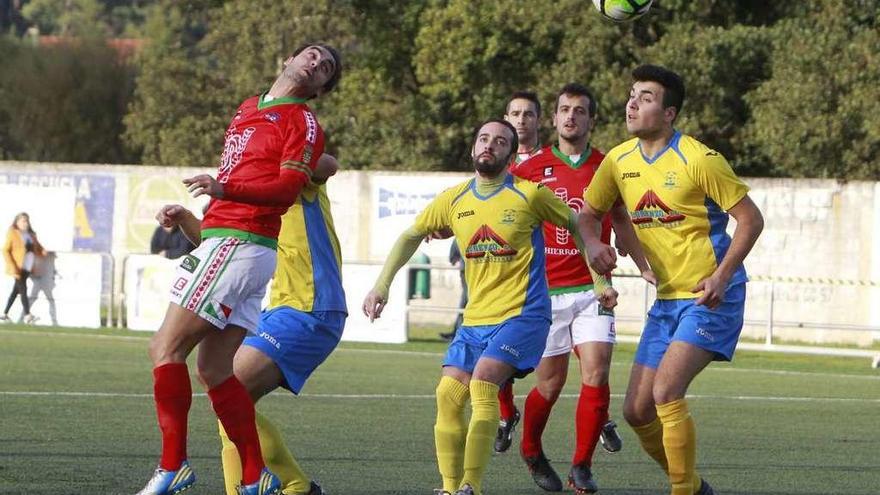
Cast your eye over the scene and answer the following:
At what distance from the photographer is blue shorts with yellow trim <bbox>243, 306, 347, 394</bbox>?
7969 millimetres

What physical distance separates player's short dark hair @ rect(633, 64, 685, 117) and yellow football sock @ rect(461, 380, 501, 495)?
64.1 inches

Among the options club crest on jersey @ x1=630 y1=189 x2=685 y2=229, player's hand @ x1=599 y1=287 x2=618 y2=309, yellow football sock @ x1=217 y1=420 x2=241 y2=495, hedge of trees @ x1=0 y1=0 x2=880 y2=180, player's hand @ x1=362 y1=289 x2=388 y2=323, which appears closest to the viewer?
yellow football sock @ x1=217 y1=420 x2=241 y2=495

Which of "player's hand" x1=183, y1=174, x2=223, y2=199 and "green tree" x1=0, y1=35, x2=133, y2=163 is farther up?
"green tree" x1=0, y1=35, x2=133, y2=163

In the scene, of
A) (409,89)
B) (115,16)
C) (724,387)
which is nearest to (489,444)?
(724,387)

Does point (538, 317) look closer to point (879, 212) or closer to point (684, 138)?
point (684, 138)

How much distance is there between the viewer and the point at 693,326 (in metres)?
8.09

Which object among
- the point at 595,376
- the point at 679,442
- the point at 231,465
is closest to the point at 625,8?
the point at 595,376

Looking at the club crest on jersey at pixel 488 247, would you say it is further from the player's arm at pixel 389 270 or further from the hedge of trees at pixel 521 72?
the hedge of trees at pixel 521 72

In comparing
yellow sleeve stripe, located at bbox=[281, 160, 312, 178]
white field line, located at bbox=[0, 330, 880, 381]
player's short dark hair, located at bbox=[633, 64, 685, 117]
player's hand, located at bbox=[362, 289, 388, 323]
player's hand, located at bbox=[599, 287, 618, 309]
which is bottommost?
white field line, located at bbox=[0, 330, 880, 381]

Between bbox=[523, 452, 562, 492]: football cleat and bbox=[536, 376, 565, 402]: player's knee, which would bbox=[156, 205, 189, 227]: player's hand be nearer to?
bbox=[523, 452, 562, 492]: football cleat

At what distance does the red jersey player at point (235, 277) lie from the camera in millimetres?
7320

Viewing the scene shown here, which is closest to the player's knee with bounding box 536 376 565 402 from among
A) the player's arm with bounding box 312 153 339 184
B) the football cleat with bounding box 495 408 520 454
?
the football cleat with bounding box 495 408 520 454

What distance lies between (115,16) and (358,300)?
76262 millimetres

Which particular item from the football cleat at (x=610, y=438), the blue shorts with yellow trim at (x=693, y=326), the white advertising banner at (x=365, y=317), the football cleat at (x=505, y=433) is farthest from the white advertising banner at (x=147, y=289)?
the blue shorts with yellow trim at (x=693, y=326)
